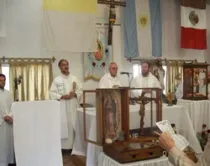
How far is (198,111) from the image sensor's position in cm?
455

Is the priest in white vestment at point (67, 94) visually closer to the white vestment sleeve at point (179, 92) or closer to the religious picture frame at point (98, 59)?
the religious picture frame at point (98, 59)

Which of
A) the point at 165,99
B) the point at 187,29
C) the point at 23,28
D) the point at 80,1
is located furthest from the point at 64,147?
the point at 187,29

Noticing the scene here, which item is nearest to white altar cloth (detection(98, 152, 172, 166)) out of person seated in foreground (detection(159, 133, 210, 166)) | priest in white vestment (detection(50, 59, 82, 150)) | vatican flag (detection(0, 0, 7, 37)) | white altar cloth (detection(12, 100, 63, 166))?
white altar cloth (detection(12, 100, 63, 166))

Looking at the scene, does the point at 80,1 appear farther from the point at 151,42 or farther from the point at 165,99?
the point at 165,99

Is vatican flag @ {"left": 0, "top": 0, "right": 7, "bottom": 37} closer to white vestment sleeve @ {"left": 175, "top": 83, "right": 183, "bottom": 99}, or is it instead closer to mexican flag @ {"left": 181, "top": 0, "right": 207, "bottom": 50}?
white vestment sleeve @ {"left": 175, "top": 83, "right": 183, "bottom": 99}

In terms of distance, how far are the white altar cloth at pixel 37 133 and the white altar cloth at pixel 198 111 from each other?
295 centimetres

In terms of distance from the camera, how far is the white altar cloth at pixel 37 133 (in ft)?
6.66

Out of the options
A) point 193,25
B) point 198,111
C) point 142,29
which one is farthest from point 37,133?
point 193,25

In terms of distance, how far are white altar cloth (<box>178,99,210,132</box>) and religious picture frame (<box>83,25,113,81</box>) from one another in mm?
1661

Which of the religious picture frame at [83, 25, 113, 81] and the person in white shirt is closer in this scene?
the person in white shirt

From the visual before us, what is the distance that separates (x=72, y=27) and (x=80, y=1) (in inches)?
19.0

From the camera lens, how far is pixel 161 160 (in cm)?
213

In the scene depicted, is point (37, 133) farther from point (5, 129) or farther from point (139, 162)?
point (5, 129)

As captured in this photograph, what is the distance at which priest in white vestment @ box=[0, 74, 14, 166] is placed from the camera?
377 centimetres
